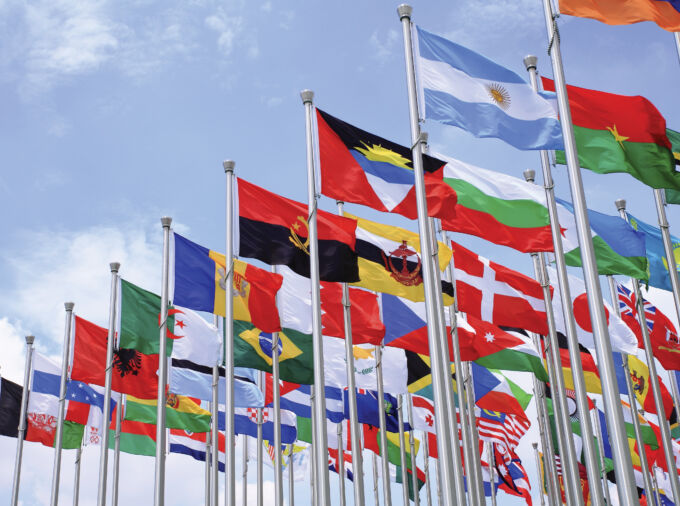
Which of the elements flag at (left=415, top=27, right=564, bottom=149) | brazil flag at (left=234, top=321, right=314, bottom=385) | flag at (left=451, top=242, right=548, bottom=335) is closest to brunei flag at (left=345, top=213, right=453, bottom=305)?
flag at (left=451, top=242, right=548, bottom=335)

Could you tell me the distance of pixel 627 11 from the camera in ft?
42.2

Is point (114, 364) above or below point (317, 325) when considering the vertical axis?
above

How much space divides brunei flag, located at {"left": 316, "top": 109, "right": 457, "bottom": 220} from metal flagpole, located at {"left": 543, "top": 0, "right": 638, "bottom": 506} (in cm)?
325

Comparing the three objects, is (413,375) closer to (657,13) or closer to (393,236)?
(393,236)

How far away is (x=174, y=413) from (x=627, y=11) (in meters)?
18.6

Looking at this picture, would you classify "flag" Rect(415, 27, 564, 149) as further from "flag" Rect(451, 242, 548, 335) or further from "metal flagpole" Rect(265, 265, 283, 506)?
"metal flagpole" Rect(265, 265, 283, 506)

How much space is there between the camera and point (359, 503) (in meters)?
18.2

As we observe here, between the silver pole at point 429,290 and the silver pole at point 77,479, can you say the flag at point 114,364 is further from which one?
the silver pole at point 429,290

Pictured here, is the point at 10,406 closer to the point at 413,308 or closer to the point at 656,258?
the point at 413,308

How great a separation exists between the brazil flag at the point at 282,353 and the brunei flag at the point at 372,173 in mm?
7003

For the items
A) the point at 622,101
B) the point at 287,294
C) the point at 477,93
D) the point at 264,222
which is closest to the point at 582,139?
the point at 622,101

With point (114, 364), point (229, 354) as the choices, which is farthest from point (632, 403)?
Answer: point (114, 364)

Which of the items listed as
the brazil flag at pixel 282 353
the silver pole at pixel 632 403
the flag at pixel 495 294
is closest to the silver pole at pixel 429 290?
the flag at pixel 495 294

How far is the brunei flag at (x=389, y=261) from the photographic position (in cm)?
1767
